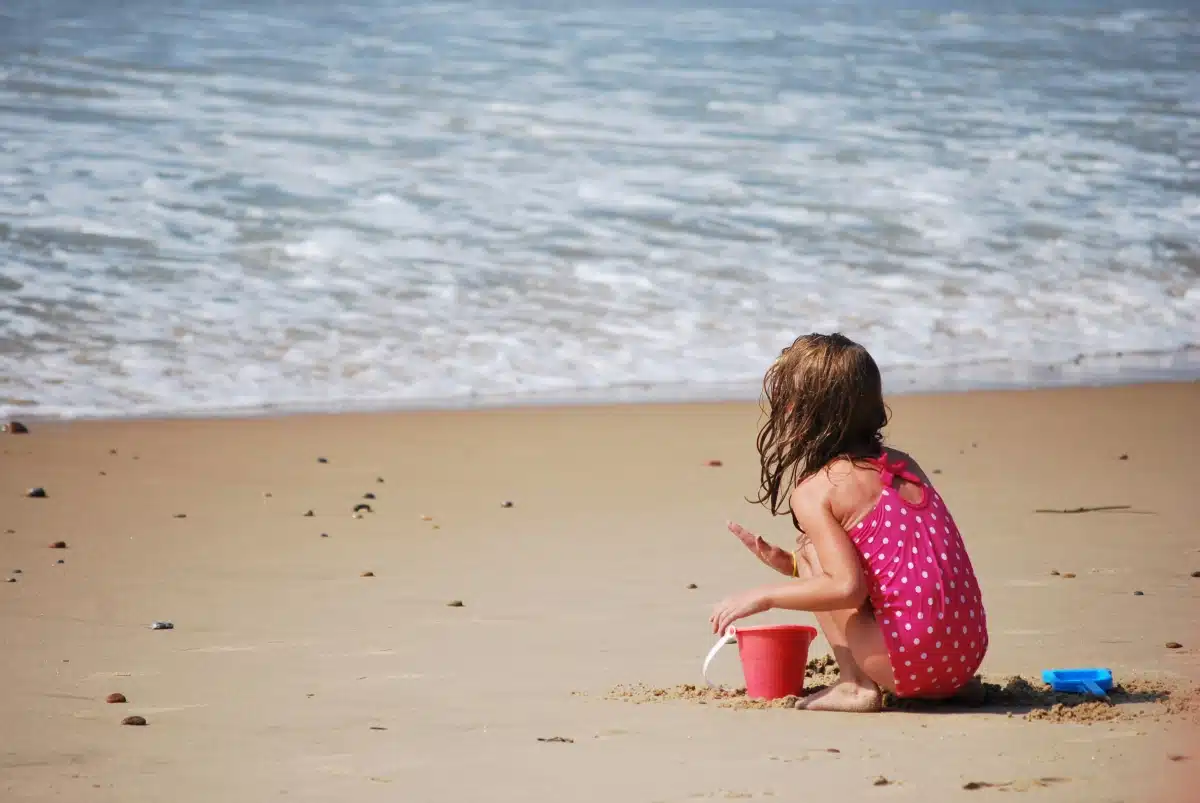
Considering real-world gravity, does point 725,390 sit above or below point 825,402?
below

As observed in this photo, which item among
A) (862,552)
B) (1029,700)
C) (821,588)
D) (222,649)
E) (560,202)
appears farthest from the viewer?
(560,202)

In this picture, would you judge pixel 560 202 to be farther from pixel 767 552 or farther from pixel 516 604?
pixel 767 552

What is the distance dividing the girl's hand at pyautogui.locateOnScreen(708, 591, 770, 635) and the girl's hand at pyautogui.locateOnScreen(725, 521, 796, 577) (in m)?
0.14

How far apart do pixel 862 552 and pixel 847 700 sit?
1.13 ft

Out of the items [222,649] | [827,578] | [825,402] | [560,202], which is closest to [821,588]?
[827,578]

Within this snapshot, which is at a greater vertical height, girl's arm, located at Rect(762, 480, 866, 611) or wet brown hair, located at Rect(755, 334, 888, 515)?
wet brown hair, located at Rect(755, 334, 888, 515)

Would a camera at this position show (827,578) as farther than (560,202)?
No

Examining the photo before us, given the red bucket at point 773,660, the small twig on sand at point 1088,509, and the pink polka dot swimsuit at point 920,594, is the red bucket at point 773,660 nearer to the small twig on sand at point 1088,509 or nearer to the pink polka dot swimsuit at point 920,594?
the pink polka dot swimsuit at point 920,594

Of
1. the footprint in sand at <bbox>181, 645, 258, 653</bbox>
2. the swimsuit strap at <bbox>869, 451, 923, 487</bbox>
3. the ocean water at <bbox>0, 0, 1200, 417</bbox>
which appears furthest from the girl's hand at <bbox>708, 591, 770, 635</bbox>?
the ocean water at <bbox>0, 0, 1200, 417</bbox>

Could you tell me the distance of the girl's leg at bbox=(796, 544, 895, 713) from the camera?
147 inches

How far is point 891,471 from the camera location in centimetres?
378

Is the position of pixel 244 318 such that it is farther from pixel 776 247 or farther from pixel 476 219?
pixel 776 247

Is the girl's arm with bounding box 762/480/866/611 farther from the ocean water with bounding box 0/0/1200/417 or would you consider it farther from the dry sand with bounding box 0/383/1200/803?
the ocean water with bounding box 0/0/1200/417

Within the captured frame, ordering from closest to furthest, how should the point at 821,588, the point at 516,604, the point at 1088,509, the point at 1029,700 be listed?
1. the point at 821,588
2. the point at 1029,700
3. the point at 516,604
4. the point at 1088,509
